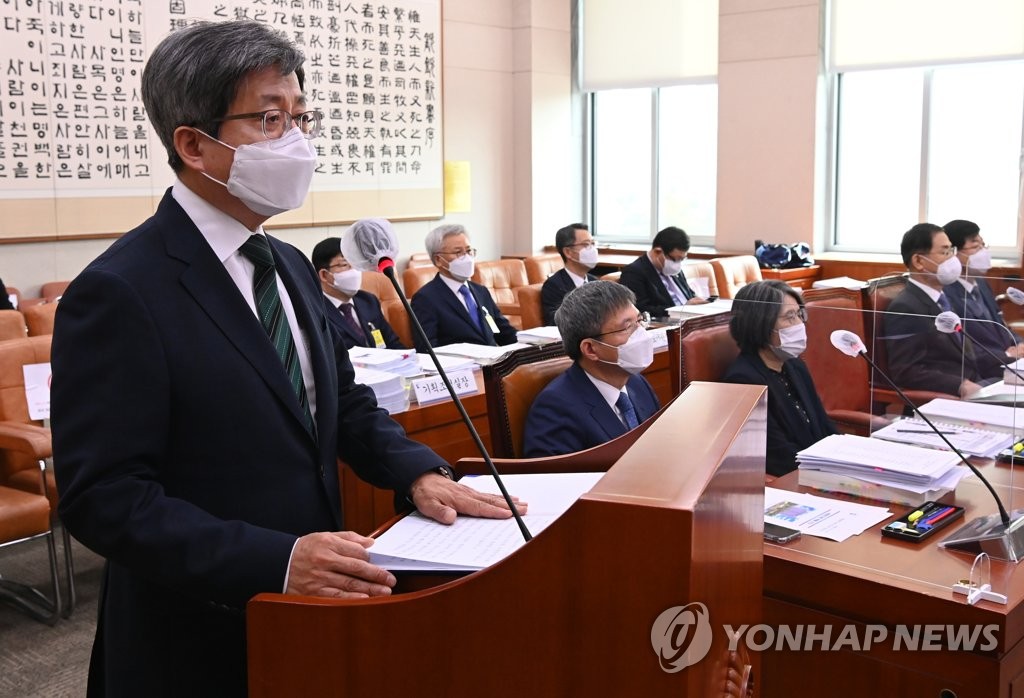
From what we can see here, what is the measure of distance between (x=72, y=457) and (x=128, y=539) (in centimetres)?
11

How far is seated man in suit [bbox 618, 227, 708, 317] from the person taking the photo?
19.5 ft

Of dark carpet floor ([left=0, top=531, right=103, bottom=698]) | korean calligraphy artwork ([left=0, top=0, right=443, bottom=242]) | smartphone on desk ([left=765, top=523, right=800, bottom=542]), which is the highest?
korean calligraphy artwork ([left=0, top=0, right=443, bottom=242])

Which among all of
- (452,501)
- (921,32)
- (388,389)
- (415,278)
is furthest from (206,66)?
(921,32)

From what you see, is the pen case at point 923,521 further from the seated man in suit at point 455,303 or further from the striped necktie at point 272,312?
the seated man in suit at point 455,303

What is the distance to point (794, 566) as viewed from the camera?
180 cm

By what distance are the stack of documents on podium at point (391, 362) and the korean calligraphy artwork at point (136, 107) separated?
1.91 m

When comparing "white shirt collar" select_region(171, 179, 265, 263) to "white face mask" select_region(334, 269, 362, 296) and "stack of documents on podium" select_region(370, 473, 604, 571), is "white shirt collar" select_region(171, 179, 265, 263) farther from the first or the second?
"white face mask" select_region(334, 269, 362, 296)

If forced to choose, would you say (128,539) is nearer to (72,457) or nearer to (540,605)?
(72,457)

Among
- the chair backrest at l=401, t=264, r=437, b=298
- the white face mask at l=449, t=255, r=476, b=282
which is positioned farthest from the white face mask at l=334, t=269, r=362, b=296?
the chair backrest at l=401, t=264, r=437, b=298

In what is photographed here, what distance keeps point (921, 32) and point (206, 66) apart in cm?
750

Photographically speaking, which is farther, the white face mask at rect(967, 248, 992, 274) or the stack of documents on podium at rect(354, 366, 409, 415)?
the white face mask at rect(967, 248, 992, 274)

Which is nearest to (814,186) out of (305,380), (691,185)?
(691,185)

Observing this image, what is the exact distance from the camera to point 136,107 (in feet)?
20.4

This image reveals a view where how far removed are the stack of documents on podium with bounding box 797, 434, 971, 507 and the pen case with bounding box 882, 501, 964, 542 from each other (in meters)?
0.04
